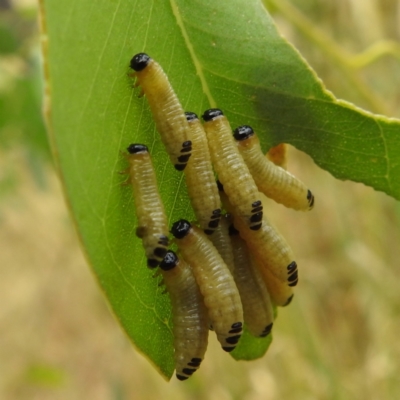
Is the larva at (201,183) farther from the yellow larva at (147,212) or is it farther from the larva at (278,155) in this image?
the larva at (278,155)

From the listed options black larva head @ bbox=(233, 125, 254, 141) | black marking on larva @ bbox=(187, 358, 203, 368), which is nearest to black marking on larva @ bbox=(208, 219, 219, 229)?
black larva head @ bbox=(233, 125, 254, 141)

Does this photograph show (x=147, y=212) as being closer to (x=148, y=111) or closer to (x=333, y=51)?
(x=148, y=111)

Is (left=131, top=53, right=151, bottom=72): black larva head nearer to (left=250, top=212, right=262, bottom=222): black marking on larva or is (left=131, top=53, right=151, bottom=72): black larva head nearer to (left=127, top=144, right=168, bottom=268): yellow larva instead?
(left=127, top=144, right=168, bottom=268): yellow larva

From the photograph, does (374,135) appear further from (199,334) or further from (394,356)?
(394,356)

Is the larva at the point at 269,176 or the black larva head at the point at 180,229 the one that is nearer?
the black larva head at the point at 180,229

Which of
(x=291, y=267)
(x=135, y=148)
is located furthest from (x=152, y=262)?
(x=291, y=267)

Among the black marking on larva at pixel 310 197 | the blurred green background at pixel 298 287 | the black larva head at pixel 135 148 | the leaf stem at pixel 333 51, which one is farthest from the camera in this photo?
the blurred green background at pixel 298 287

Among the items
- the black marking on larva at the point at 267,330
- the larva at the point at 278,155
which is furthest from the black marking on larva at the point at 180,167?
the black marking on larva at the point at 267,330
